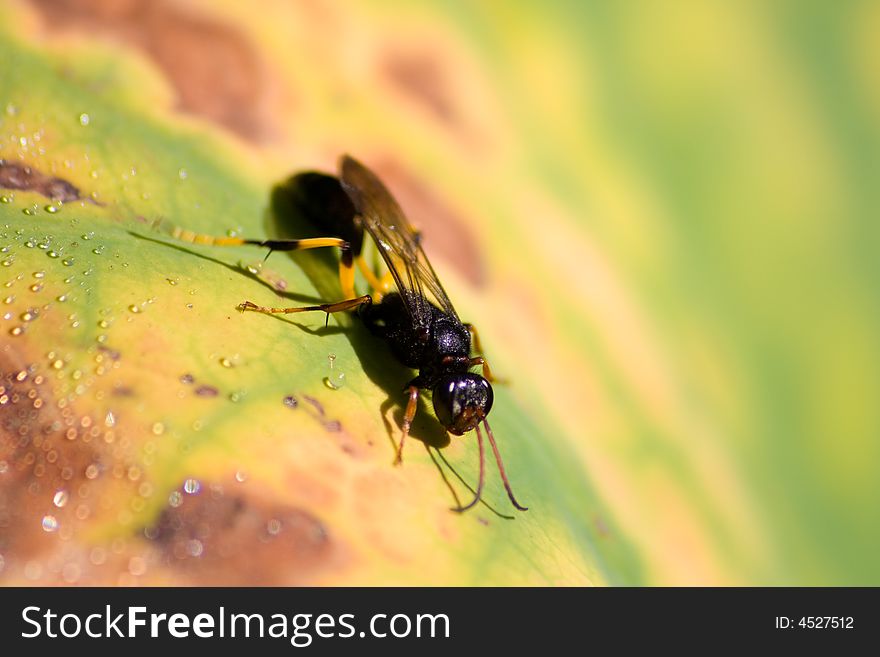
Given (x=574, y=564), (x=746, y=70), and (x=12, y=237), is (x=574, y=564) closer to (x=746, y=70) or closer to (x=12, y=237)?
(x=12, y=237)

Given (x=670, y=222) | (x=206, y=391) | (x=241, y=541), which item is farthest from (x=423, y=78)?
(x=241, y=541)

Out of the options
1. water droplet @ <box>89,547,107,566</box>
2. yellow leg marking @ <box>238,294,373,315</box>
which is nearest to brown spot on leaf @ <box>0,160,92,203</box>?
yellow leg marking @ <box>238,294,373,315</box>

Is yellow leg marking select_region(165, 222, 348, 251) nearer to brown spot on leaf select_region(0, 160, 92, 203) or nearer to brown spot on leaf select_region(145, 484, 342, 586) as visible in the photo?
brown spot on leaf select_region(0, 160, 92, 203)

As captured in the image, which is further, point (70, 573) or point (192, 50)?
point (192, 50)

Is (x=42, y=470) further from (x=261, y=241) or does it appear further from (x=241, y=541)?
(x=261, y=241)

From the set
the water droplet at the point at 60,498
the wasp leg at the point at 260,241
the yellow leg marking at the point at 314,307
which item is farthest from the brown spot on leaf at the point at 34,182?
the water droplet at the point at 60,498

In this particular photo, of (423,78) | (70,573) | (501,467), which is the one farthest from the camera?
(423,78)
